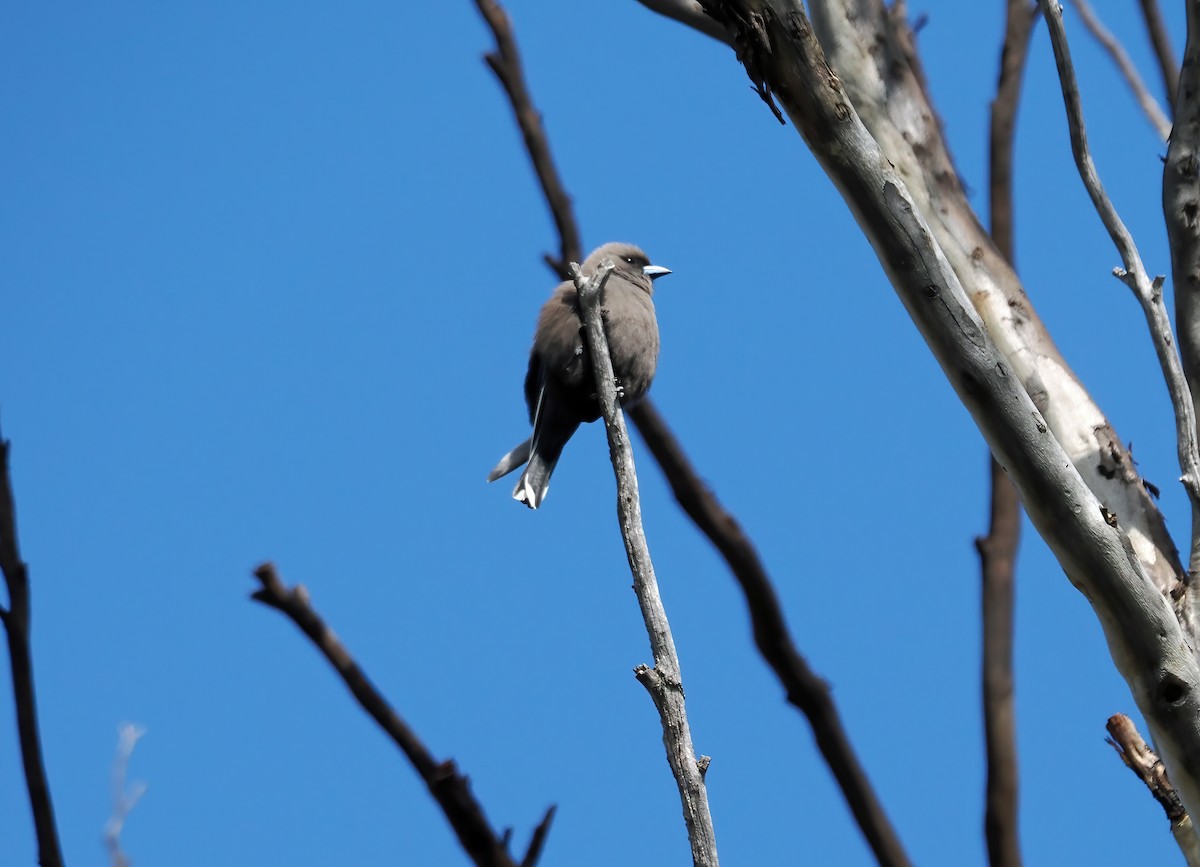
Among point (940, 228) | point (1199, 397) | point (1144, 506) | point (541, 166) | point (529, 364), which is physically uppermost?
point (541, 166)

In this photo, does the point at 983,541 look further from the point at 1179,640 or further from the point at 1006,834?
the point at 1179,640

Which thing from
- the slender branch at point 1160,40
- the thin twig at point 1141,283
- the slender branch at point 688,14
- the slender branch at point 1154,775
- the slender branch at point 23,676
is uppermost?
the slender branch at point 688,14

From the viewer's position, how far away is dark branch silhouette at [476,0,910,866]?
14.5 feet

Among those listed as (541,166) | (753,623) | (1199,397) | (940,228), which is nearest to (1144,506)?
(1199,397)

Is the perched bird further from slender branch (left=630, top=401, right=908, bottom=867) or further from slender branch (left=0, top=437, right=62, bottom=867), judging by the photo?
slender branch (left=0, top=437, right=62, bottom=867)

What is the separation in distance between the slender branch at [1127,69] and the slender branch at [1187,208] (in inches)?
55.4

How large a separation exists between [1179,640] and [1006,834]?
1.43 meters

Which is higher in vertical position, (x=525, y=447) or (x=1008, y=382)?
(x=525, y=447)

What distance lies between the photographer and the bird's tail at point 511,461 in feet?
16.3

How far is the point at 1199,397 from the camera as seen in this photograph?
360cm

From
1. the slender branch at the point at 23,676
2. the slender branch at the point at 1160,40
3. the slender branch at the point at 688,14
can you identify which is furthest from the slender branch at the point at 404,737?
the slender branch at the point at 1160,40

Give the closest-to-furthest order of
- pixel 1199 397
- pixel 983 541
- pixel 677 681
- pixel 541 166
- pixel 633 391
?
1. pixel 677 681
2. pixel 1199 397
3. pixel 983 541
4. pixel 633 391
5. pixel 541 166

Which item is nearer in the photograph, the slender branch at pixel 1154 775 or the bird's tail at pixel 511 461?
the slender branch at pixel 1154 775

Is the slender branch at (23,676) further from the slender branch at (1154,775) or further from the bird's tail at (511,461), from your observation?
the slender branch at (1154,775)
